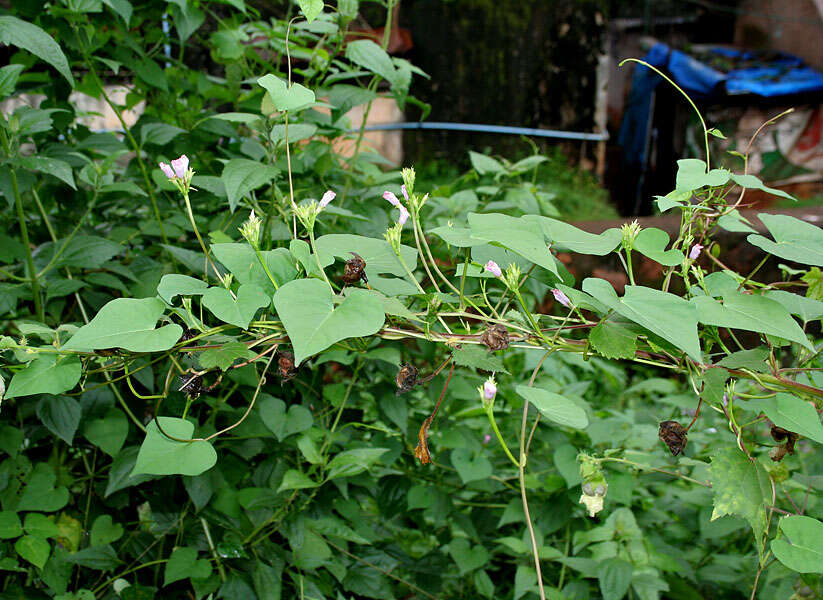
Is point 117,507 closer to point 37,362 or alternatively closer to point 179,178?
point 37,362

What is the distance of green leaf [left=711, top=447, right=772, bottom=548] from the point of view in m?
0.60

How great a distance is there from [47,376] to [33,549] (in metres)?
0.45

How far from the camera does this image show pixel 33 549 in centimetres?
89

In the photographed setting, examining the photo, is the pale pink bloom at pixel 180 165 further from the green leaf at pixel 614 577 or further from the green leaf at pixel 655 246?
the green leaf at pixel 614 577

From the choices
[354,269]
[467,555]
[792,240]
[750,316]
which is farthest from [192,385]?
[467,555]

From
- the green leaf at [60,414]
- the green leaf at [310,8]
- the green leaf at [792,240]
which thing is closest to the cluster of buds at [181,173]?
the green leaf at [310,8]

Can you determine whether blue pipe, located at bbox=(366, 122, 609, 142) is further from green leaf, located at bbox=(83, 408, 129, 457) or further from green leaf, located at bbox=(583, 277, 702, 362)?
green leaf, located at bbox=(583, 277, 702, 362)

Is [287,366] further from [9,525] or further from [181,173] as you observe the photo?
[9,525]

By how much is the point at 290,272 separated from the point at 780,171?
13.7 feet

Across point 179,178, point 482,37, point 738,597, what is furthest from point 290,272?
point 482,37

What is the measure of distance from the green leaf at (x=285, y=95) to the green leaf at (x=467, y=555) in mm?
878

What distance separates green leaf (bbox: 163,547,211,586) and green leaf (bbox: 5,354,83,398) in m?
0.45

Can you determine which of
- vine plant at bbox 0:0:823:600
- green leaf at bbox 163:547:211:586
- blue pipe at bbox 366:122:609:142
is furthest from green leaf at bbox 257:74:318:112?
blue pipe at bbox 366:122:609:142

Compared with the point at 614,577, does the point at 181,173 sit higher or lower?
higher
